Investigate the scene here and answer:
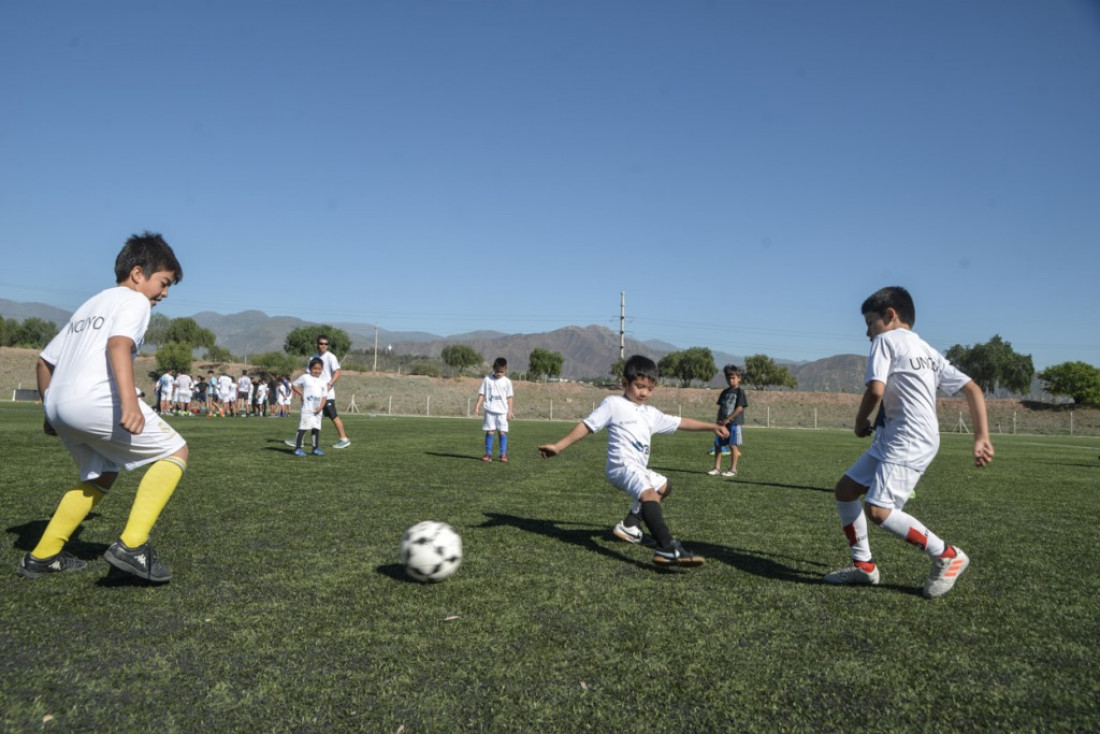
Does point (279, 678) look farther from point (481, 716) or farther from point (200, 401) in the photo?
point (200, 401)

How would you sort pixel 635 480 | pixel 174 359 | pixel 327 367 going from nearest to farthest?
pixel 635 480
pixel 327 367
pixel 174 359

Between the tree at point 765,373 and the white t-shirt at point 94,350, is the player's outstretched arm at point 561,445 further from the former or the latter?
the tree at point 765,373

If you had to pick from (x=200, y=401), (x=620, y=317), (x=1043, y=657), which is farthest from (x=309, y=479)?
(x=620, y=317)

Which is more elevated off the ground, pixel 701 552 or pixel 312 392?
pixel 312 392

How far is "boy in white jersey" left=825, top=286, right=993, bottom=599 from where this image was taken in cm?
425

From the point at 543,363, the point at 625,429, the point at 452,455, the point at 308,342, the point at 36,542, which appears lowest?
the point at 452,455

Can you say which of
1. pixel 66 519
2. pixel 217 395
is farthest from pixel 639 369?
pixel 217 395

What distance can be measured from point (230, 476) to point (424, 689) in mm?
7277

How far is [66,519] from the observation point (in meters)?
4.13

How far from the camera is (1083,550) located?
5809 mm

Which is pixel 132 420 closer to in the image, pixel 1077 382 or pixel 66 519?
pixel 66 519

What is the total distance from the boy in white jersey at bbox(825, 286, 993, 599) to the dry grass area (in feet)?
145

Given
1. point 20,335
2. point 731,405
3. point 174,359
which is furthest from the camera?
point 20,335

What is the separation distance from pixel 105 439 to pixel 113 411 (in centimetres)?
18
